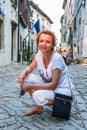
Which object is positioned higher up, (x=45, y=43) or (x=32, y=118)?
(x=45, y=43)

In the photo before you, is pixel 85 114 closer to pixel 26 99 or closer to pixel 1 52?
pixel 26 99

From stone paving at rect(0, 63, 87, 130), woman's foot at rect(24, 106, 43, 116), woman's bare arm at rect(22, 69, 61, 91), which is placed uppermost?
woman's bare arm at rect(22, 69, 61, 91)

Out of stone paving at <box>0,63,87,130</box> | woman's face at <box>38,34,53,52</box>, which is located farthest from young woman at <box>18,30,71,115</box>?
stone paving at <box>0,63,87,130</box>

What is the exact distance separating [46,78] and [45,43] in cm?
49

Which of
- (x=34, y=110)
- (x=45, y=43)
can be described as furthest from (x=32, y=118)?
(x=45, y=43)

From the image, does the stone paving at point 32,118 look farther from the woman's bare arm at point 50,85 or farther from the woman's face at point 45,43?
the woman's face at point 45,43

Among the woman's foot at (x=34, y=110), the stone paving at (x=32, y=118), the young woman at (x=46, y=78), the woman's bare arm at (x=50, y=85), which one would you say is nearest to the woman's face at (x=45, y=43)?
the young woman at (x=46, y=78)

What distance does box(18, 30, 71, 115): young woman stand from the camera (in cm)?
426

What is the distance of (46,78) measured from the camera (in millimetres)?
4551

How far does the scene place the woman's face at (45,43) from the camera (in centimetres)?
440

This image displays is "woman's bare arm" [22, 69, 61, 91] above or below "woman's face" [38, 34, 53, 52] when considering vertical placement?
below

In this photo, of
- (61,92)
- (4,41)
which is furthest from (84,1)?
(61,92)

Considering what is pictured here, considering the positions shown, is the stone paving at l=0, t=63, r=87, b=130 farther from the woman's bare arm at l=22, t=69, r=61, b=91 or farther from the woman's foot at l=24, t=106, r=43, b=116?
the woman's bare arm at l=22, t=69, r=61, b=91

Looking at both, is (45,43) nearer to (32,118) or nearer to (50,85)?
(50,85)
